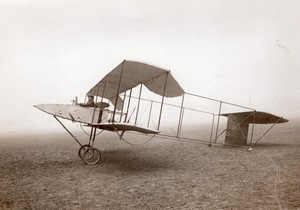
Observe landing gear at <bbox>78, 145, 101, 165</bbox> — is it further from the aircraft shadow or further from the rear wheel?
the aircraft shadow

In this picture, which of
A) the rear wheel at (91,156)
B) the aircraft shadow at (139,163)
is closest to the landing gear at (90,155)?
the rear wheel at (91,156)

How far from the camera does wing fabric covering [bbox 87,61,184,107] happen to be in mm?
8047

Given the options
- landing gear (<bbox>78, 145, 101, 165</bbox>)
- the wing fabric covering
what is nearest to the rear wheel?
landing gear (<bbox>78, 145, 101, 165</bbox>)

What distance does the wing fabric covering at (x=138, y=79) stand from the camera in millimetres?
8047

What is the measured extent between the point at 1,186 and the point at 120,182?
318cm

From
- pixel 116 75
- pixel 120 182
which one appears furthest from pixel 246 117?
pixel 120 182

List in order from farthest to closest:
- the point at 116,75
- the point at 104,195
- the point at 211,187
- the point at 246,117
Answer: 1. the point at 246,117
2. the point at 116,75
3. the point at 211,187
4. the point at 104,195

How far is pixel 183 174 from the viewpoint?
797cm

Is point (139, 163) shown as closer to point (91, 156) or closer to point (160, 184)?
point (91, 156)

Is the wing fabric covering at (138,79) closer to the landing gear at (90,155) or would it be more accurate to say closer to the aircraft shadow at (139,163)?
the landing gear at (90,155)

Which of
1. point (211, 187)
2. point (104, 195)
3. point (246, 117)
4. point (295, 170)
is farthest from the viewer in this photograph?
point (246, 117)

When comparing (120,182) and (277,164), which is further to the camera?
(277,164)

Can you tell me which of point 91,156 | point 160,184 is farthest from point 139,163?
point 160,184

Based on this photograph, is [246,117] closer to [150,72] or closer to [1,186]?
[150,72]
